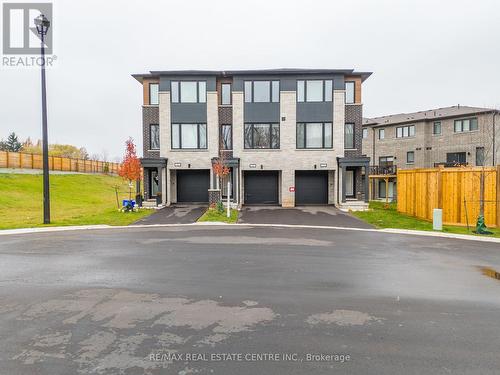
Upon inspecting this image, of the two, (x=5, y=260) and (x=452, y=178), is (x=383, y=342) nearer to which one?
(x=5, y=260)

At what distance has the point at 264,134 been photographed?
25.5 meters

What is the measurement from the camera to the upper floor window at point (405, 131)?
36219 mm

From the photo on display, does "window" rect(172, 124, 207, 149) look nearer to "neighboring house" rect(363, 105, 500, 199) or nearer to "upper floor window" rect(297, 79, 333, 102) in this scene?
"upper floor window" rect(297, 79, 333, 102)

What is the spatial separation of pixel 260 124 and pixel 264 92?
2.43 m

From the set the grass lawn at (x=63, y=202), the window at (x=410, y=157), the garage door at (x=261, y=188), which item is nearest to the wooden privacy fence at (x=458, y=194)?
the garage door at (x=261, y=188)

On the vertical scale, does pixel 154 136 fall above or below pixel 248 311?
above

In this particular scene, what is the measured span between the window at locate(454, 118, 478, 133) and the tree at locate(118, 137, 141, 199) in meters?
30.1

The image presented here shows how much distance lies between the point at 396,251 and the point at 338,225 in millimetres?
6318

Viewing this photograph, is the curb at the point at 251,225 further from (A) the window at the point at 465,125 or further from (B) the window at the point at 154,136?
(A) the window at the point at 465,125

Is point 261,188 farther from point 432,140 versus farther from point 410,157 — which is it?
point 432,140

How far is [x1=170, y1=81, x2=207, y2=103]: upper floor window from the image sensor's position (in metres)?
25.4

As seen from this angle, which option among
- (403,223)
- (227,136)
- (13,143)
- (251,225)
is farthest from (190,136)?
(13,143)

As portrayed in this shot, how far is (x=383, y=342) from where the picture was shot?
4672 mm

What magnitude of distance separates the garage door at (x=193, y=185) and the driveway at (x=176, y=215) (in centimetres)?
123
